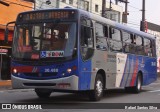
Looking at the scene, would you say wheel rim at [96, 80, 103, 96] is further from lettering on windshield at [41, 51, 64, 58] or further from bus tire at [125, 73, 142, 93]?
bus tire at [125, 73, 142, 93]

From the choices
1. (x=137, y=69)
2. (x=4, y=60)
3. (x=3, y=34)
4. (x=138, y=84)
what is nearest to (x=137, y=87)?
(x=138, y=84)

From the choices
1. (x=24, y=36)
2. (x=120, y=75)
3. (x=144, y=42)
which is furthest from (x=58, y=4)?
(x=24, y=36)

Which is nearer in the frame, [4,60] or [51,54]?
[51,54]

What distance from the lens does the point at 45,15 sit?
51.9 feet

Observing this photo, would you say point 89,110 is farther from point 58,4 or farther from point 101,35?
point 58,4

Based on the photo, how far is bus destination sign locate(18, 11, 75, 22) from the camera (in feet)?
51.0

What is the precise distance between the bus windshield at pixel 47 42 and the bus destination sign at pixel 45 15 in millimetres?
238

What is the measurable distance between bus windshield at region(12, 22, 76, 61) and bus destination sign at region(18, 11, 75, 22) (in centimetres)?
24

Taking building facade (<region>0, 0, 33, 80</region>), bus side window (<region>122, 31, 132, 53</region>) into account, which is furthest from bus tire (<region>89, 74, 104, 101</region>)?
building facade (<region>0, 0, 33, 80</region>)

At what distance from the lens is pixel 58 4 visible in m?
47.9

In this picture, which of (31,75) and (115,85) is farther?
(115,85)

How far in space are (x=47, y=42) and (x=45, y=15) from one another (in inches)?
41.9

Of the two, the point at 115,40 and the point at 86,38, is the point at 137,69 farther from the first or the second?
the point at 86,38

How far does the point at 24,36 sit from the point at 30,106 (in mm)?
2736
